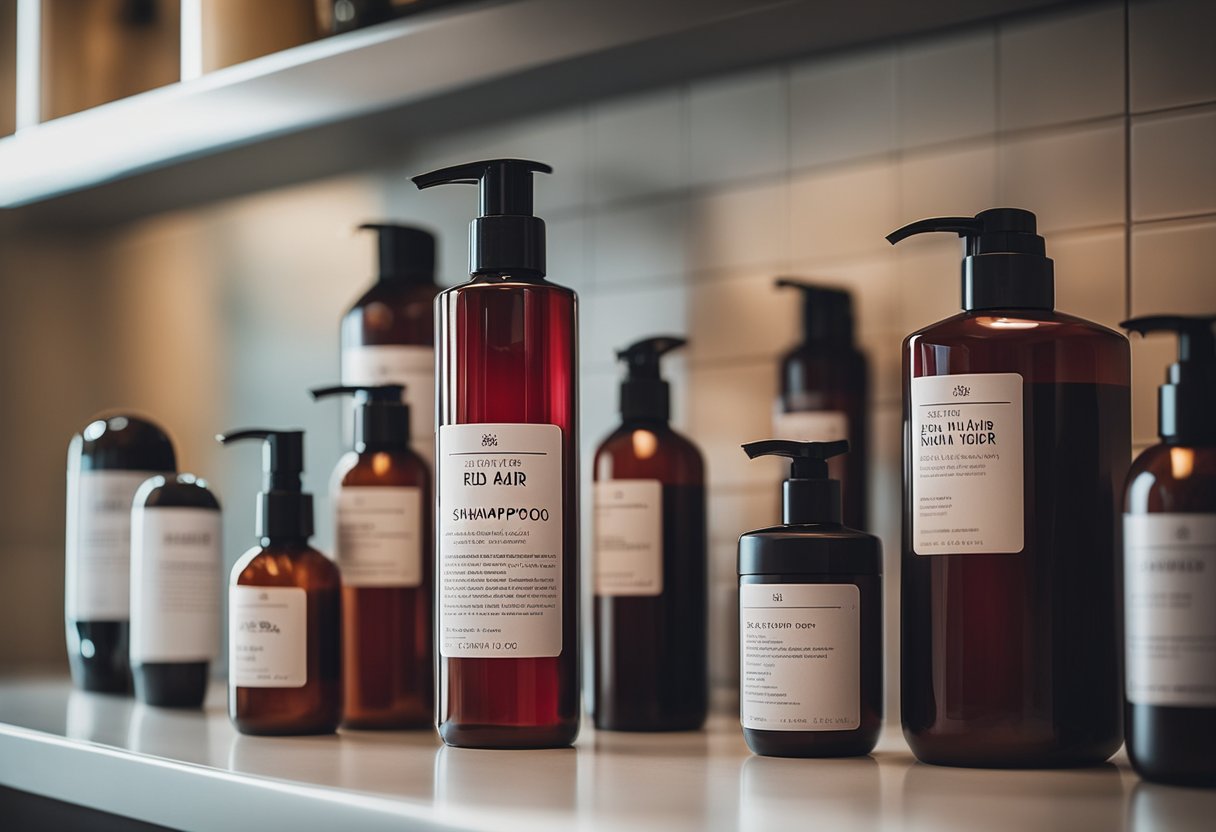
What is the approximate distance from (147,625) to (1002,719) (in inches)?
22.5

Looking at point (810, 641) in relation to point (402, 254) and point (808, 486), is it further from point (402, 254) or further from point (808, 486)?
point (402, 254)

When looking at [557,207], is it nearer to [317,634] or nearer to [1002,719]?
[317,634]

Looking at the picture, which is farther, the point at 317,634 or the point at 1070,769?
the point at 317,634

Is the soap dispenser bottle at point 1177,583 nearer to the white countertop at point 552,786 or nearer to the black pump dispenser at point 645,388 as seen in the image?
the white countertop at point 552,786

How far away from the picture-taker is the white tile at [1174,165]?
2.71ft

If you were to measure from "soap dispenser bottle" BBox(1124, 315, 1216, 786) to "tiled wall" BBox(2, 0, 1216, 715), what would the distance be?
248 millimetres

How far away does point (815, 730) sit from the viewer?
2.23 feet

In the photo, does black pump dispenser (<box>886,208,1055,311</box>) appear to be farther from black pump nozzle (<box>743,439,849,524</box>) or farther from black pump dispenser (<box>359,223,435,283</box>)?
black pump dispenser (<box>359,223,435,283</box>)

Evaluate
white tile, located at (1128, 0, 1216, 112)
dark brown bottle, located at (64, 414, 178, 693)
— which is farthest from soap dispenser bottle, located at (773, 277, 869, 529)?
dark brown bottle, located at (64, 414, 178, 693)

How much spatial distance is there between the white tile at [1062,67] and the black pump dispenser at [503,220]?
0.33 meters

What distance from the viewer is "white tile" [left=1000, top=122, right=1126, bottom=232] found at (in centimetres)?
86

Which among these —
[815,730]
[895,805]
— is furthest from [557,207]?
[895,805]

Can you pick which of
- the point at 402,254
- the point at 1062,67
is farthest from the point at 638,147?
the point at 1062,67

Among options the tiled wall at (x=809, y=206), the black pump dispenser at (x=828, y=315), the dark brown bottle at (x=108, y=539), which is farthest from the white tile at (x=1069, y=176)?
the dark brown bottle at (x=108, y=539)
